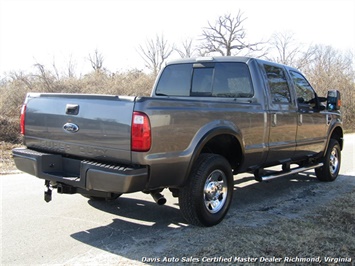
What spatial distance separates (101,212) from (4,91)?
49.4ft

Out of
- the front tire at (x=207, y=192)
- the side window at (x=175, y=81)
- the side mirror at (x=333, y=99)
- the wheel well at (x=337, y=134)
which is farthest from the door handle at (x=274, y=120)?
the wheel well at (x=337, y=134)

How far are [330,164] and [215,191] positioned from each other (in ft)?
12.6

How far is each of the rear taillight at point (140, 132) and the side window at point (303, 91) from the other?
3.50 meters

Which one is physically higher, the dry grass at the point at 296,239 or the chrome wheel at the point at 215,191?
the chrome wheel at the point at 215,191

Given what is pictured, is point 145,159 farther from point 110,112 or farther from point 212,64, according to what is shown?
point 212,64

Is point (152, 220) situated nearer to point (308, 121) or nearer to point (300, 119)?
point (300, 119)

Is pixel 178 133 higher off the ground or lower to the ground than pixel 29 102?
lower

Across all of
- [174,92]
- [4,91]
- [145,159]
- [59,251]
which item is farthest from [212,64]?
[4,91]

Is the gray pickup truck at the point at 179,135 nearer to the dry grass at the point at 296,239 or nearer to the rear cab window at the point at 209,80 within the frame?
the rear cab window at the point at 209,80

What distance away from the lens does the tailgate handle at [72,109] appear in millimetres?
4043

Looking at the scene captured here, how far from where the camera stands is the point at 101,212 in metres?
5.00

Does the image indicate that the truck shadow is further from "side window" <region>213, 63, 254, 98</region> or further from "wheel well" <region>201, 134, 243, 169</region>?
"side window" <region>213, 63, 254, 98</region>

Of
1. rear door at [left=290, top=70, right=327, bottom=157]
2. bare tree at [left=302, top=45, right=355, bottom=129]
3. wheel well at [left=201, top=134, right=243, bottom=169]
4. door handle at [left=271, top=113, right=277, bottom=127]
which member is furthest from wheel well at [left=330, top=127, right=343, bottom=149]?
bare tree at [left=302, top=45, right=355, bottom=129]

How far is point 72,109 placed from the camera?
4.08 m
